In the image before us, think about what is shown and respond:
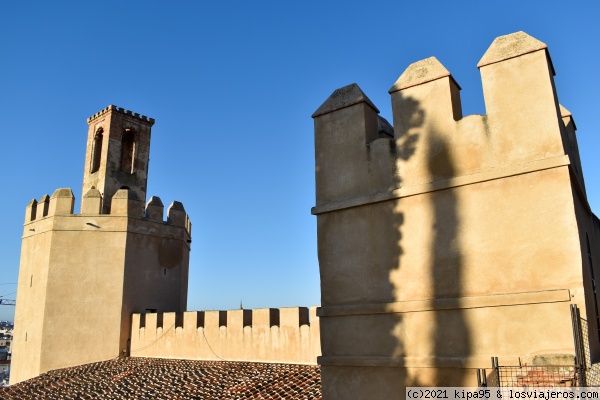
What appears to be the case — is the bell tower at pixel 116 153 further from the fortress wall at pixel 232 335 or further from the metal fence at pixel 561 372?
the metal fence at pixel 561 372

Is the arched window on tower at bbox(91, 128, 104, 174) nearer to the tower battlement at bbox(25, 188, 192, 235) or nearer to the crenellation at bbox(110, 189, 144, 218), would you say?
the tower battlement at bbox(25, 188, 192, 235)

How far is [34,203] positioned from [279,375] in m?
12.5

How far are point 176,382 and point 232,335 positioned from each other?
7.20 feet

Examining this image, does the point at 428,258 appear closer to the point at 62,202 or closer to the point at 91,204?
the point at 91,204

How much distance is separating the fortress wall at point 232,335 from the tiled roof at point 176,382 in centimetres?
36

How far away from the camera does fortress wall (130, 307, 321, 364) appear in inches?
461

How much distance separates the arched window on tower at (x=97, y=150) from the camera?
68.4 feet

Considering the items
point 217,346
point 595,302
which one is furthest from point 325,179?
point 217,346

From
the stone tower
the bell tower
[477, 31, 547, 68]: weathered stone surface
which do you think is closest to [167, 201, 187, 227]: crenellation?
the stone tower

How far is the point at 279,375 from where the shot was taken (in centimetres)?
1059

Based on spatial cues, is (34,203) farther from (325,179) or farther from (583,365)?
(583,365)

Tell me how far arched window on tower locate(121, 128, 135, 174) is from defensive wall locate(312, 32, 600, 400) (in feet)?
53.2

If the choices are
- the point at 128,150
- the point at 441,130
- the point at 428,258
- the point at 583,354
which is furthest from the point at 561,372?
the point at 128,150

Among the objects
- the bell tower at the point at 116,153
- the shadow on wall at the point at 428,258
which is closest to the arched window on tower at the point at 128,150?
the bell tower at the point at 116,153
